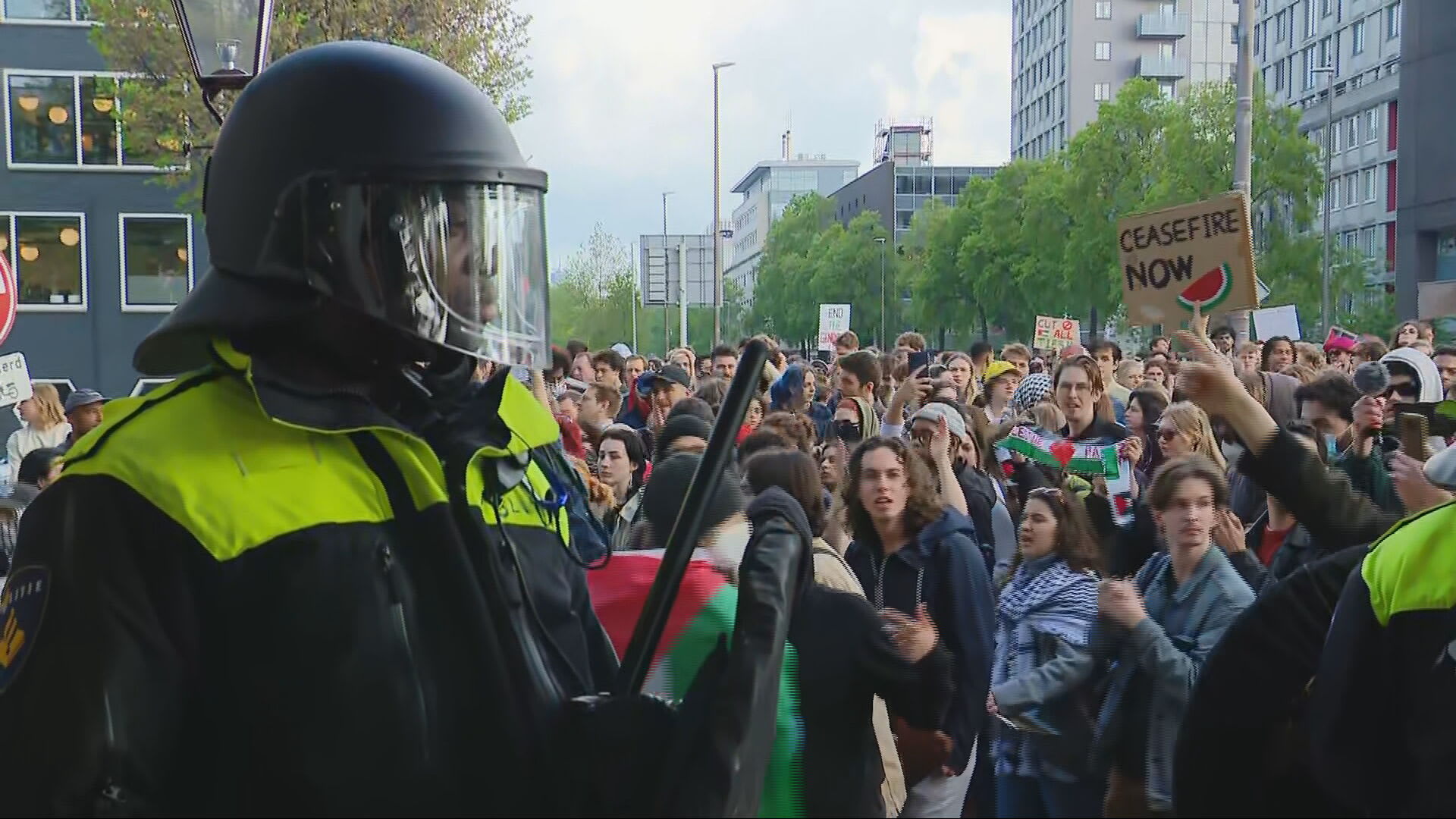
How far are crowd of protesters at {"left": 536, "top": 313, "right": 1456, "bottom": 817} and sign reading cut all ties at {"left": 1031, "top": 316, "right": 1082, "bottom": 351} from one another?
11.0m

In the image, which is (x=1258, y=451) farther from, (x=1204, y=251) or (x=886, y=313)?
(x=886, y=313)

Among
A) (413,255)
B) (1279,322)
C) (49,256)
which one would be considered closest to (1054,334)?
(1279,322)

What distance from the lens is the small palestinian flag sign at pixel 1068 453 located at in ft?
24.4

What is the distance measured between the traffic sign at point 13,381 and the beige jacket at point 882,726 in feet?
27.5

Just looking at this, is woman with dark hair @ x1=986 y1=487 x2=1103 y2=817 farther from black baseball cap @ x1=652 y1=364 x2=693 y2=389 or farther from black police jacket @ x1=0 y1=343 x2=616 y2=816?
black baseball cap @ x1=652 y1=364 x2=693 y2=389

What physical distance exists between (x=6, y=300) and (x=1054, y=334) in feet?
51.2

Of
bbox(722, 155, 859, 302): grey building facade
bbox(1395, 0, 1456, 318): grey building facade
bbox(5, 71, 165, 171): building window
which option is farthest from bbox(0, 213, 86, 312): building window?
bbox(722, 155, 859, 302): grey building facade

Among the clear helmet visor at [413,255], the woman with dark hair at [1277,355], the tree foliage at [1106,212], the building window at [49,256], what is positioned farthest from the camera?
the tree foliage at [1106,212]

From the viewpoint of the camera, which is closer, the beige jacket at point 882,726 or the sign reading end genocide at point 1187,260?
the beige jacket at point 882,726

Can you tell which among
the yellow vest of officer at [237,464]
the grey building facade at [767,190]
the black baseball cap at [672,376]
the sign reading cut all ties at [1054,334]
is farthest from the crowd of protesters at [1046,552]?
the grey building facade at [767,190]

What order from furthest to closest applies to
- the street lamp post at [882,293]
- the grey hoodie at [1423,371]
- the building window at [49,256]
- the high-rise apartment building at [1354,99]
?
the street lamp post at [882,293] → the high-rise apartment building at [1354,99] → the building window at [49,256] → the grey hoodie at [1423,371]

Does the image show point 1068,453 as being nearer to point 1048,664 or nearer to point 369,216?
point 1048,664

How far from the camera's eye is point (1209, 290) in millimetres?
7055

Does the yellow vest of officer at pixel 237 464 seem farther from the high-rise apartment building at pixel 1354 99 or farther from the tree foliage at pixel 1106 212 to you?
the high-rise apartment building at pixel 1354 99
